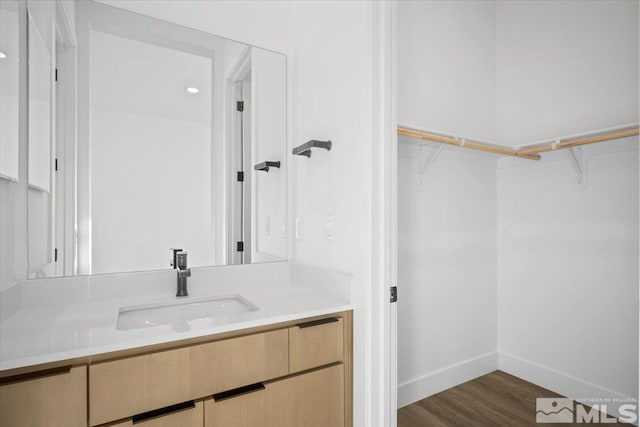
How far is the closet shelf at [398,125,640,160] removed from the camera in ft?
5.79

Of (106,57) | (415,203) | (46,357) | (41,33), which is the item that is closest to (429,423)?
(415,203)

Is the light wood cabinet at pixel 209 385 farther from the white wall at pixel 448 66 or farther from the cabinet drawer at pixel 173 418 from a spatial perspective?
the white wall at pixel 448 66

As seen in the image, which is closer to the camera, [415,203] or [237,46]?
[237,46]

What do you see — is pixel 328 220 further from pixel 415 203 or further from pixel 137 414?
pixel 137 414

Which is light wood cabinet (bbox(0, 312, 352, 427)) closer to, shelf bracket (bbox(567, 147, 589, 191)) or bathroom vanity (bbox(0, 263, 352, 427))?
bathroom vanity (bbox(0, 263, 352, 427))

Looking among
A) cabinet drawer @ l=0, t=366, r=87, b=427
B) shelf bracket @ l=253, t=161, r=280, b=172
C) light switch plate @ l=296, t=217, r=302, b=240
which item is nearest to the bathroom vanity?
cabinet drawer @ l=0, t=366, r=87, b=427

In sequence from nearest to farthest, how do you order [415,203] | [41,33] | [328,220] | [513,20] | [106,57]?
[41,33], [106,57], [328,220], [415,203], [513,20]

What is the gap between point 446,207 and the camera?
233cm

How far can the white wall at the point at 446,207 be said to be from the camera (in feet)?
7.11

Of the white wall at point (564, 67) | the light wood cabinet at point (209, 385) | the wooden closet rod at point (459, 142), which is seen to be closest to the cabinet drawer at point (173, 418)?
the light wood cabinet at point (209, 385)

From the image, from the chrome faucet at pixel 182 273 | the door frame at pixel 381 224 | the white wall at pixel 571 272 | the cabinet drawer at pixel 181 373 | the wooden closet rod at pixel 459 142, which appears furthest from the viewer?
the white wall at pixel 571 272

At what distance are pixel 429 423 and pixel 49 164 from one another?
2.26 m

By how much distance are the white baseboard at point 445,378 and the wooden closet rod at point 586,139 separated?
1.46 meters

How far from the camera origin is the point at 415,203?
220 cm
